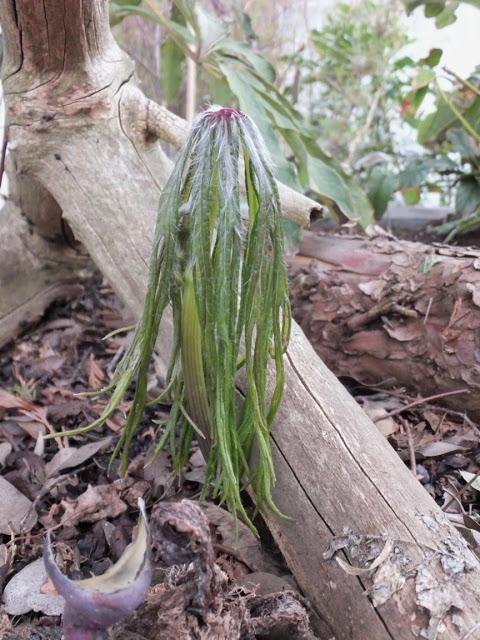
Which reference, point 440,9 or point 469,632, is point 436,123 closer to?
point 440,9

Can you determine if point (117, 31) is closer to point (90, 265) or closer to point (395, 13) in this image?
Answer: point (395, 13)

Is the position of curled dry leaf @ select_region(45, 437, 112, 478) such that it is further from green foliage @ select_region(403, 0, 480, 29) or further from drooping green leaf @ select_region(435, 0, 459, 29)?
drooping green leaf @ select_region(435, 0, 459, 29)

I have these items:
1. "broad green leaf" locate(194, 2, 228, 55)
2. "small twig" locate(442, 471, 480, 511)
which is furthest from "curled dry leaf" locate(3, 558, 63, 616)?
"broad green leaf" locate(194, 2, 228, 55)

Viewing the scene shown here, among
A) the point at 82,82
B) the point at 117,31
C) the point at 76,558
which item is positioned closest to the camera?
the point at 76,558

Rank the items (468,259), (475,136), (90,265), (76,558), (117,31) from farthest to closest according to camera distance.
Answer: (117,31), (475,136), (90,265), (468,259), (76,558)

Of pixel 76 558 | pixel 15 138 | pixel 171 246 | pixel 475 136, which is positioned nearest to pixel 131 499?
pixel 76 558
